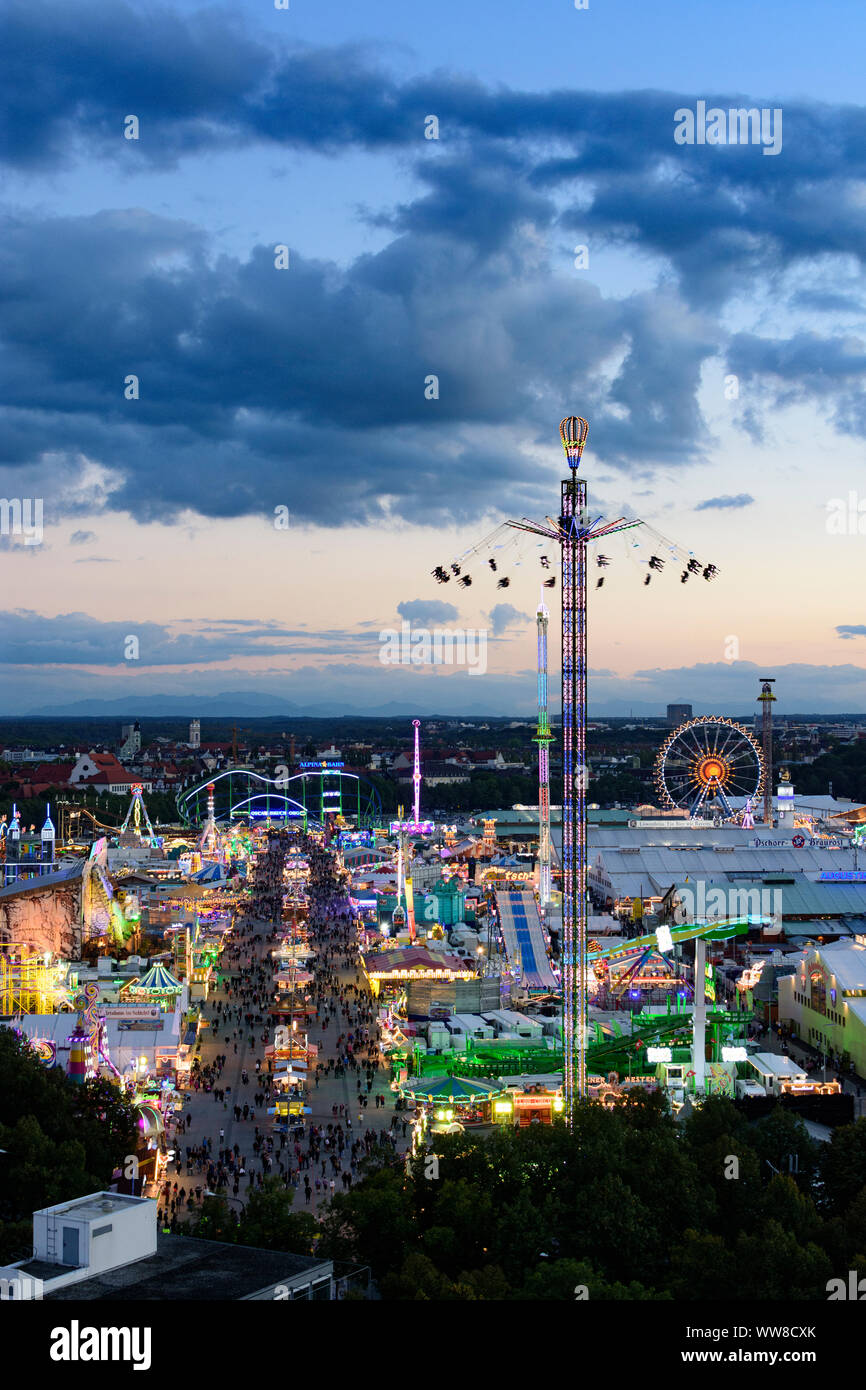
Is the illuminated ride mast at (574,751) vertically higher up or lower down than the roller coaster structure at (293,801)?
higher up

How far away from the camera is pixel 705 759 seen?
3214 inches

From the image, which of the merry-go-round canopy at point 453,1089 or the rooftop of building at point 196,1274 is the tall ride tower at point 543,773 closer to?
the merry-go-round canopy at point 453,1089

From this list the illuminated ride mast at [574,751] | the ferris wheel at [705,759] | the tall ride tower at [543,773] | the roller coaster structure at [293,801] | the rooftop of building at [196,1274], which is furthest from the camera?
the roller coaster structure at [293,801]

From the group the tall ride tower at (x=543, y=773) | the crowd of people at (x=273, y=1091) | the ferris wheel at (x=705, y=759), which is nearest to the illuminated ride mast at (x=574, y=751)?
the crowd of people at (x=273, y=1091)

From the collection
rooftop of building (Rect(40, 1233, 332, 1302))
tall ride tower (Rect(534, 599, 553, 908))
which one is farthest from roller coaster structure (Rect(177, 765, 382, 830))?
rooftop of building (Rect(40, 1233, 332, 1302))

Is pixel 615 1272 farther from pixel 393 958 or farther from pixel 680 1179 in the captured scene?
pixel 393 958

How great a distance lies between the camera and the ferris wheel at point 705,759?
81.1 meters

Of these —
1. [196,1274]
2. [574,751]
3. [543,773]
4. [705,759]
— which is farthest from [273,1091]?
[705,759]

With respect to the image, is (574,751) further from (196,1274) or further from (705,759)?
(705,759)

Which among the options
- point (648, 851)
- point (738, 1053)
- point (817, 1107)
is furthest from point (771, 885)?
point (817, 1107)

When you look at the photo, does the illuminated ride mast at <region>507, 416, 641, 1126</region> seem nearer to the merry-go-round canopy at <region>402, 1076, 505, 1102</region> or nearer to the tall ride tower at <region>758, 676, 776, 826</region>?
the merry-go-round canopy at <region>402, 1076, 505, 1102</region>

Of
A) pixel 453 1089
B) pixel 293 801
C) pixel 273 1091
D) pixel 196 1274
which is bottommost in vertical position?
pixel 273 1091

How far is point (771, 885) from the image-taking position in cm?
5588

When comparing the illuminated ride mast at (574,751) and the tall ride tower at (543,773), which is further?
the tall ride tower at (543,773)
